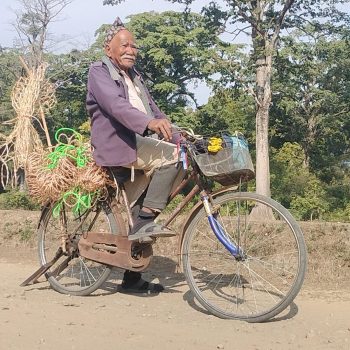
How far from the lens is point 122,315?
14.2ft

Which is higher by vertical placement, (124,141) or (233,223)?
(124,141)

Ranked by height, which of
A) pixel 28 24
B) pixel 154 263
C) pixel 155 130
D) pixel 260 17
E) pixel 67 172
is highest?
pixel 28 24

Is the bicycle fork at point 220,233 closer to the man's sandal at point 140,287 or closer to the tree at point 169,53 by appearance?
the man's sandal at point 140,287

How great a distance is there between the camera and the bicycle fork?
438cm

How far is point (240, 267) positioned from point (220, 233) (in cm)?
33

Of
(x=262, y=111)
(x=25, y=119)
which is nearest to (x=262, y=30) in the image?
(x=262, y=111)

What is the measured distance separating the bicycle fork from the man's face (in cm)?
126

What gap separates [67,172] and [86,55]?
29.4 m

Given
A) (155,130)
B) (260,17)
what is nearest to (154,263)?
(155,130)

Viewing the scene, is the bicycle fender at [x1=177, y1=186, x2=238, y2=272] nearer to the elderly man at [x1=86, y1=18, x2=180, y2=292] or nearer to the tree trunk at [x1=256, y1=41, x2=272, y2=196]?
the elderly man at [x1=86, y1=18, x2=180, y2=292]

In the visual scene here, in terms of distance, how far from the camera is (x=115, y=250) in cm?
488

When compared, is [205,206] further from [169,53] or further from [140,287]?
[169,53]

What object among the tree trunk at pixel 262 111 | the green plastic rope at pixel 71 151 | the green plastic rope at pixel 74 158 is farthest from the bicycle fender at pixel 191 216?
the tree trunk at pixel 262 111

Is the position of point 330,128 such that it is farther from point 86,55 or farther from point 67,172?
point 67,172
